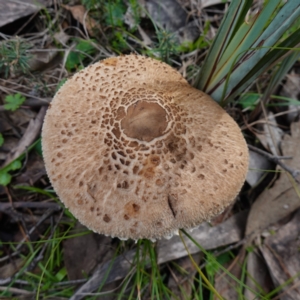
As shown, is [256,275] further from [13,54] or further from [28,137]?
[13,54]

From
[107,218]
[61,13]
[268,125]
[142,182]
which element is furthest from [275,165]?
[61,13]

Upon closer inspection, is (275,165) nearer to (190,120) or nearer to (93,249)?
(190,120)

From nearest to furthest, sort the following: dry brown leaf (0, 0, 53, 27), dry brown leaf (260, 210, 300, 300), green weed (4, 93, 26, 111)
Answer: dry brown leaf (260, 210, 300, 300) → green weed (4, 93, 26, 111) → dry brown leaf (0, 0, 53, 27)

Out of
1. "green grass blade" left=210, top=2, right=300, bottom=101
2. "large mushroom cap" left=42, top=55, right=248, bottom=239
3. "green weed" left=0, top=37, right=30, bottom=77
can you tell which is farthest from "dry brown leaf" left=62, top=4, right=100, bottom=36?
"green grass blade" left=210, top=2, right=300, bottom=101

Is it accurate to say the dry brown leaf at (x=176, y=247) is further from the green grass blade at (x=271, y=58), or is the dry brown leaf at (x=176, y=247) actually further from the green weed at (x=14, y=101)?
the green weed at (x=14, y=101)

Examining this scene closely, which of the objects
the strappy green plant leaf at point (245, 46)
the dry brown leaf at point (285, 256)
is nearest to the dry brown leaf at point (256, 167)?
the dry brown leaf at point (285, 256)

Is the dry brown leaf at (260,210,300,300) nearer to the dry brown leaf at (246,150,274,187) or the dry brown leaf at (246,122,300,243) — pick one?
the dry brown leaf at (246,122,300,243)
